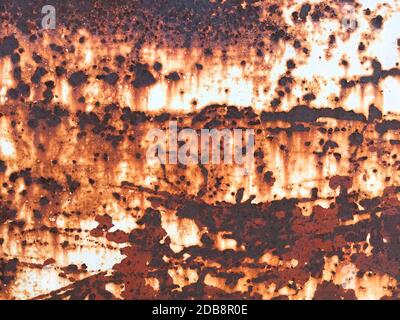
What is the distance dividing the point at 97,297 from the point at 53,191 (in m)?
0.23

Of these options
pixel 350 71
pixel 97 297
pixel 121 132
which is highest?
pixel 350 71

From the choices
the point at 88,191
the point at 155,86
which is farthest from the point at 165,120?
the point at 88,191

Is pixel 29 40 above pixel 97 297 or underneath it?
above

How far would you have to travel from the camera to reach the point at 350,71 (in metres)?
0.88

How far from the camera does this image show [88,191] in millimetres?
880

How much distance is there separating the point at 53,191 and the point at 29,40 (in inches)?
11.4

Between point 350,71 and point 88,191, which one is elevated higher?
point 350,71

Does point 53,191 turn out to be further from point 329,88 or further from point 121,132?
point 329,88

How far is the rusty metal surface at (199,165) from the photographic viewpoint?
0.87 m

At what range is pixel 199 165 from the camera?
Answer: 2.91 feet

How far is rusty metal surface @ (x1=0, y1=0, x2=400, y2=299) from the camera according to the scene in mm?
867

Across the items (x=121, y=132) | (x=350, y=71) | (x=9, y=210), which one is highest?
(x=350, y=71)

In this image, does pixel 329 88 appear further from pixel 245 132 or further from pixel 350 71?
pixel 245 132

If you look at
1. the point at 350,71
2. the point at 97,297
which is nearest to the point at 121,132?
the point at 97,297
